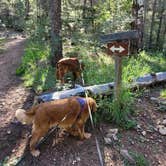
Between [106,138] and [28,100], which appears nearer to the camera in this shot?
[106,138]

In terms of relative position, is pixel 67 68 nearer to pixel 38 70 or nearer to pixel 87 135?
pixel 38 70

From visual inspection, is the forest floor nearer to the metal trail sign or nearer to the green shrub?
the metal trail sign

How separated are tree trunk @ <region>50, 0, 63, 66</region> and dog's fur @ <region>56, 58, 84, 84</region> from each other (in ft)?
4.34

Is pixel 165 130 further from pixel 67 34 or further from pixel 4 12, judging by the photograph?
pixel 4 12

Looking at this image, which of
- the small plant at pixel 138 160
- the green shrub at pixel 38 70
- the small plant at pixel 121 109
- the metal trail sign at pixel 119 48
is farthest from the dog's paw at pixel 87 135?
the green shrub at pixel 38 70

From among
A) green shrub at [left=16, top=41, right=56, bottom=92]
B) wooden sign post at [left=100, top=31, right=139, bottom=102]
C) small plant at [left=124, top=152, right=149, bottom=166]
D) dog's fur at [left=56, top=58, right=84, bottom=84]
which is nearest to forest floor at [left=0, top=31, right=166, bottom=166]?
small plant at [left=124, top=152, right=149, bottom=166]

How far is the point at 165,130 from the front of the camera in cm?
525

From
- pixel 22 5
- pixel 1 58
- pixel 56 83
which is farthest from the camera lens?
pixel 22 5

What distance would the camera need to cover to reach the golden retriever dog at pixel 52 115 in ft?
14.2

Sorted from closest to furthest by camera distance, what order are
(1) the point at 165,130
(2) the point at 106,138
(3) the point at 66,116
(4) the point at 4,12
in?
(3) the point at 66,116, (2) the point at 106,138, (1) the point at 165,130, (4) the point at 4,12

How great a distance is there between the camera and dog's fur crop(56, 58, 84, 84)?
7.45 m

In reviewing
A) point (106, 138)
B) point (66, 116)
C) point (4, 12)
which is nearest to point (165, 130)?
point (106, 138)

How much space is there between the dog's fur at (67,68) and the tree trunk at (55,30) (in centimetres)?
132

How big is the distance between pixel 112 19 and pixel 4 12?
74.9 feet
